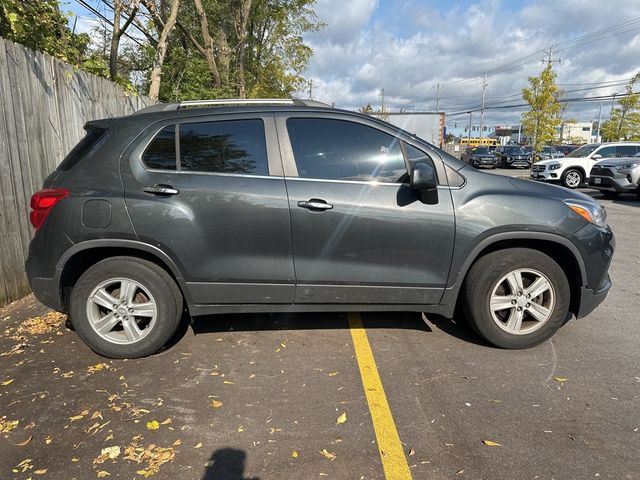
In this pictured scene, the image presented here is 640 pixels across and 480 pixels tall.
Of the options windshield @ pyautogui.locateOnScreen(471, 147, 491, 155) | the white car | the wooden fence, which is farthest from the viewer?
windshield @ pyautogui.locateOnScreen(471, 147, 491, 155)

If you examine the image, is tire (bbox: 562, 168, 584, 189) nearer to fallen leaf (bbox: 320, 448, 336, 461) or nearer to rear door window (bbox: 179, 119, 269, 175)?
rear door window (bbox: 179, 119, 269, 175)

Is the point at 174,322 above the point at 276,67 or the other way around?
the other way around

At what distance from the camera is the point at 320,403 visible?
2.94 metres

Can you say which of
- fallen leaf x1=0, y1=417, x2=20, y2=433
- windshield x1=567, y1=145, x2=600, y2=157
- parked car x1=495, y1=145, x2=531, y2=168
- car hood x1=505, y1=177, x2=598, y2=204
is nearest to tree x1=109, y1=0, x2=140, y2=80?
fallen leaf x1=0, y1=417, x2=20, y2=433

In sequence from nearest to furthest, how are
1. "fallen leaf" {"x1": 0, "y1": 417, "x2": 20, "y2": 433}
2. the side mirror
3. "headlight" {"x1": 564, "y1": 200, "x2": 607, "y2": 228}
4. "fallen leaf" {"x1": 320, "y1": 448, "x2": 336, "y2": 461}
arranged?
"fallen leaf" {"x1": 320, "y1": 448, "x2": 336, "y2": 461}
"fallen leaf" {"x1": 0, "y1": 417, "x2": 20, "y2": 433}
the side mirror
"headlight" {"x1": 564, "y1": 200, "x2": 607, "y2": 228}

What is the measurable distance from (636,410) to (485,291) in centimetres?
119

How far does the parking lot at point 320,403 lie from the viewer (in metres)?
2.40

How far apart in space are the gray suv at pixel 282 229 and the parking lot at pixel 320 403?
39 cm

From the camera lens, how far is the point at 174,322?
352 centimetres

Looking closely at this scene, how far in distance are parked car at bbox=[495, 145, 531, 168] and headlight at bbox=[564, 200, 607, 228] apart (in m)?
33.1

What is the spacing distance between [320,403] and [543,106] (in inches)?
879

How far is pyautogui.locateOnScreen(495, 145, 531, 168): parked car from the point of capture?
1326 inches

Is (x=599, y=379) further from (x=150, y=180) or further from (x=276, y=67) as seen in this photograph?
(x=276, y=67)

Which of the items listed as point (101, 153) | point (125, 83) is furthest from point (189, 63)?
point (101, 153)
